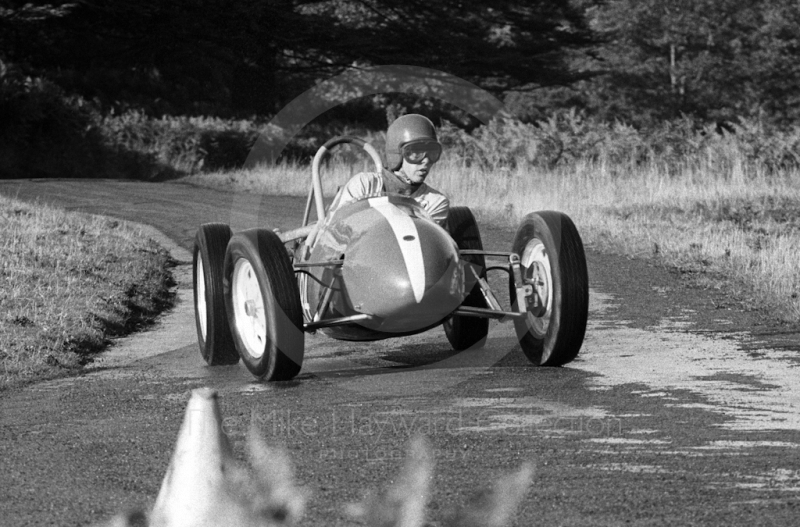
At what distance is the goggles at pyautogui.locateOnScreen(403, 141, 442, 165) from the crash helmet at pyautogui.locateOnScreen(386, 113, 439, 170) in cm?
3

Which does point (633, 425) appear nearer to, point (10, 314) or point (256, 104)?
point (10, 314)

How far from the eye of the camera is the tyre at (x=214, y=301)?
349 inches

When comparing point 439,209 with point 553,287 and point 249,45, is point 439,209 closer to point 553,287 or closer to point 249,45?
point 553,287

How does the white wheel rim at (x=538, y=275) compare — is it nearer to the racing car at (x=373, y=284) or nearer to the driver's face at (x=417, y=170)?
the racing car at (x=373, y=284)

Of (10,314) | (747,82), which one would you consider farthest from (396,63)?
(10,314)

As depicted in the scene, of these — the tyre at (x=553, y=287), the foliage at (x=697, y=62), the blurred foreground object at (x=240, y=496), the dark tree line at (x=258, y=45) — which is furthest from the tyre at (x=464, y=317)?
the foliage at (x=697, y=62)

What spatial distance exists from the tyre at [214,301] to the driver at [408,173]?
0.91 meters

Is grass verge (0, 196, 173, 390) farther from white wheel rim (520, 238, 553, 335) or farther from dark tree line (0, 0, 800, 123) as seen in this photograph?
dark tree line (0, 0, 800, 123)

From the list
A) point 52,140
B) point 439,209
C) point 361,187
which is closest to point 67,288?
point 361,187

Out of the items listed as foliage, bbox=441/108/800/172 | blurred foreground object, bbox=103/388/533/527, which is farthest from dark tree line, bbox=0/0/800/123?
blurred foreground object, bbox=103/388/533/527

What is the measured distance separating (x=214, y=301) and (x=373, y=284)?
1462 millimetres

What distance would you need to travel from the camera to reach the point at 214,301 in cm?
884

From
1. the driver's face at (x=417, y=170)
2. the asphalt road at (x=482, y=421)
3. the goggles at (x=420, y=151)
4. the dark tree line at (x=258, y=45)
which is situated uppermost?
the dark tree line at (x=258, y=45)

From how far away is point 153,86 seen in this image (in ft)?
134
